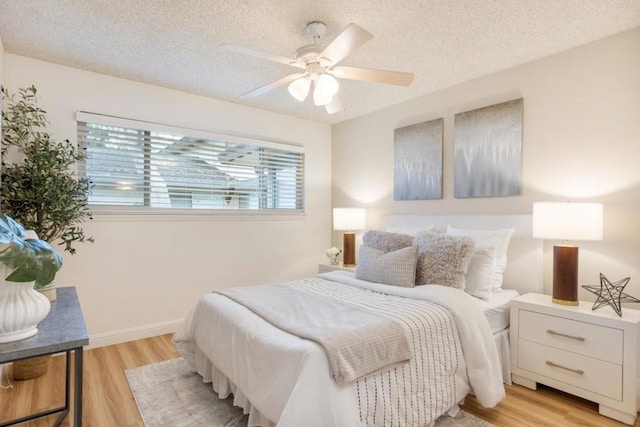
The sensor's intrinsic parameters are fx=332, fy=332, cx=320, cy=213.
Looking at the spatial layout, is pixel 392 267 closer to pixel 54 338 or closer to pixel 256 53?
pixel 256 53

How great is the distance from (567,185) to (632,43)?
102 centimetres

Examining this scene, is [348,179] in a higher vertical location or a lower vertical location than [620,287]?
higher

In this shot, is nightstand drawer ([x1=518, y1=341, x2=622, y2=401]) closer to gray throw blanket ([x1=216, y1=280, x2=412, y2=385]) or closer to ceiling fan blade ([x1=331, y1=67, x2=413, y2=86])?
gray throw blanket ([x1=216, y1=280, x2=412, y2=385])

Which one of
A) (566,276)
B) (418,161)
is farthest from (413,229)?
(566,276)

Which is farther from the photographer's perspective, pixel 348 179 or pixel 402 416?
pixel 348 179

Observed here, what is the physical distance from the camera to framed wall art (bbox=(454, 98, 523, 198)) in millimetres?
2873

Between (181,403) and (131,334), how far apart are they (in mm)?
1407

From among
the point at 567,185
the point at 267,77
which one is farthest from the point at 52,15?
the point at 567,185

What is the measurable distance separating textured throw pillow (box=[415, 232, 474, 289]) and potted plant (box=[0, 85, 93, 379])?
108 inches

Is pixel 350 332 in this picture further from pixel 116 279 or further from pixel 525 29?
pixel 116 279

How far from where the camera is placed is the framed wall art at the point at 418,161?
346 centimetres

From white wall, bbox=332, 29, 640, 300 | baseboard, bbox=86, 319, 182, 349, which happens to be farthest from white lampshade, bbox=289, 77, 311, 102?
baseboard, bbox=86, 319, 182, 349

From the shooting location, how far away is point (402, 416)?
163cm

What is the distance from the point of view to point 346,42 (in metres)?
1.78
